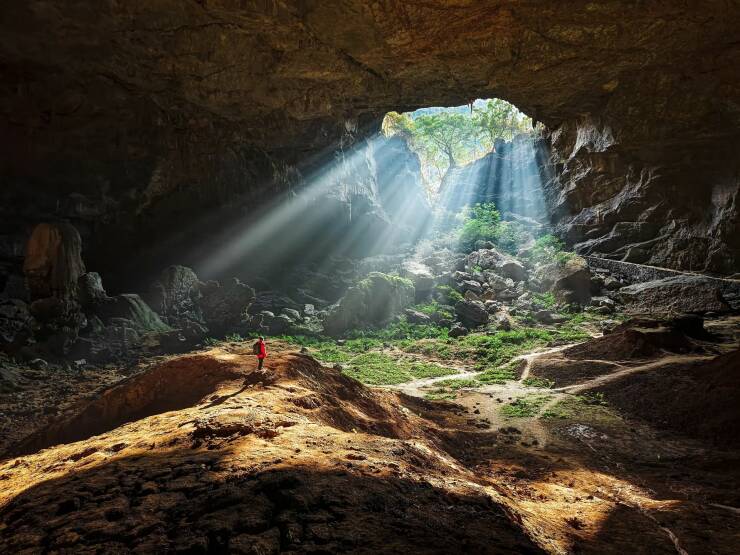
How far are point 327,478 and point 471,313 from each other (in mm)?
17166

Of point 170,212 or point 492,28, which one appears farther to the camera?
point 170,212

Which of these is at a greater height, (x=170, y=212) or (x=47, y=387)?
(x=170, y=212)

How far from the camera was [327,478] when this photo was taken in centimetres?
289

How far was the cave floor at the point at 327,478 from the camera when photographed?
2.25 m

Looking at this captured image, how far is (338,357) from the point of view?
48.2 ft

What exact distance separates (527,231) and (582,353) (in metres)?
21.4

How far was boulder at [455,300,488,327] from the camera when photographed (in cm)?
1880

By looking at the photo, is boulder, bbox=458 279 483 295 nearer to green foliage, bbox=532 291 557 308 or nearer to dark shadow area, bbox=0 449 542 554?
green foliage, bbox=532 291 557 308

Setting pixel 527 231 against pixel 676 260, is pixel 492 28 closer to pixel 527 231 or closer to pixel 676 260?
pixel 676 260

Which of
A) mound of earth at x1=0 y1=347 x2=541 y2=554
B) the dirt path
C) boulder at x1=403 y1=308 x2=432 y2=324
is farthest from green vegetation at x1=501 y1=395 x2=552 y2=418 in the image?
boulder at x1=403 y1=308 x2=432 y2=324

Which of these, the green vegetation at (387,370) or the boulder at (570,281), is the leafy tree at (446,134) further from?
the green vegetation at (387,370)

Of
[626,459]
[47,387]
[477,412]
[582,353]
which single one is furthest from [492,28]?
[47,387]

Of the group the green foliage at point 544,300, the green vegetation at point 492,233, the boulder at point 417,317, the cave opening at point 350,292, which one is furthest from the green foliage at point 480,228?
the boulder at point 417,317

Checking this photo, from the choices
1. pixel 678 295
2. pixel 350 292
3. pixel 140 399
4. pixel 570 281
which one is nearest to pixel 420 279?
pixel 350 292
